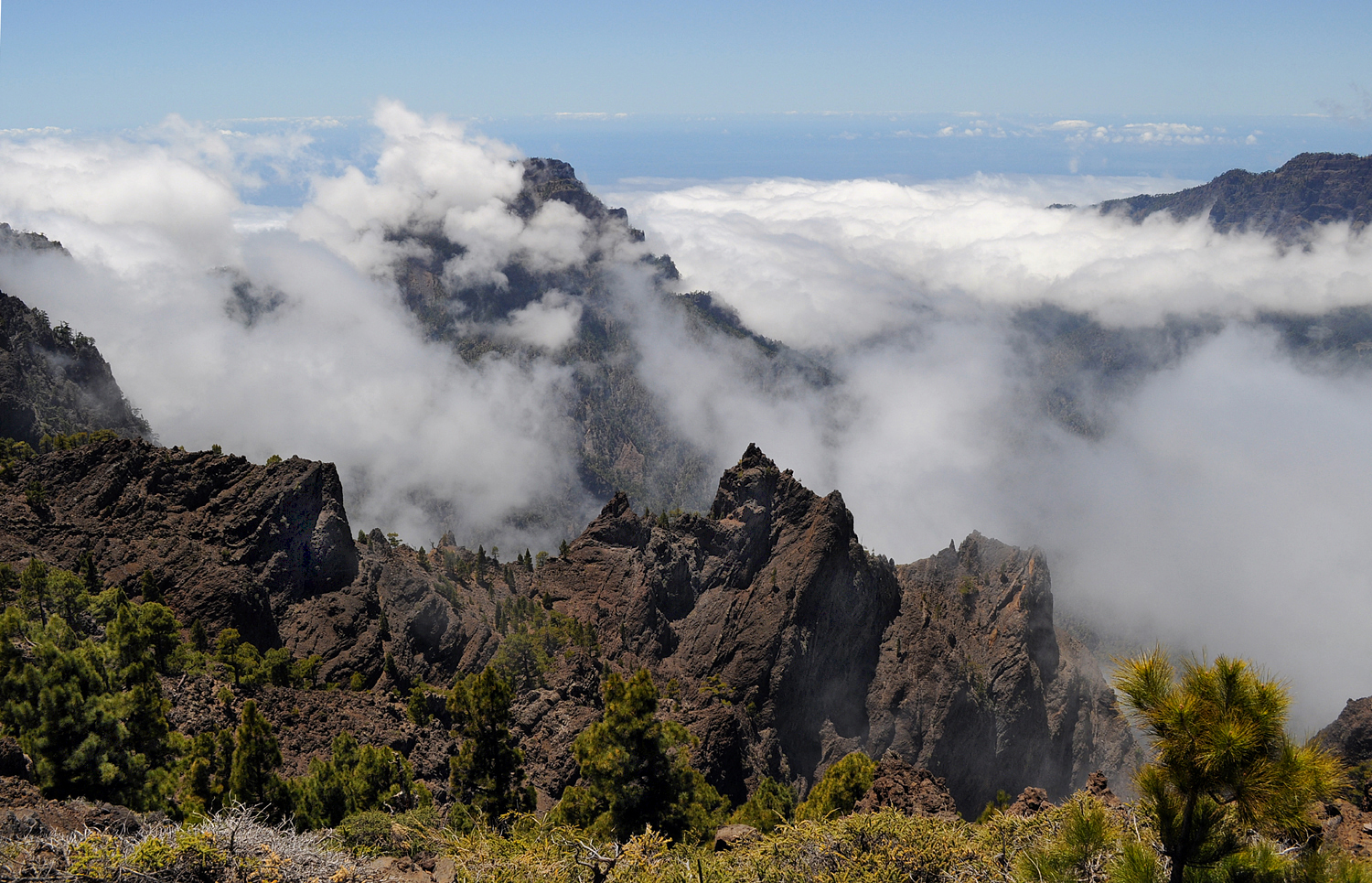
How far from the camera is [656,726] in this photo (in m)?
37.4

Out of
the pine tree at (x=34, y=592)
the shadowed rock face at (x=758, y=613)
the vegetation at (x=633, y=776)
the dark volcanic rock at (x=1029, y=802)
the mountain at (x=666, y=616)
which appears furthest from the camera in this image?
the shadowed rock face at (x=758, y=613)

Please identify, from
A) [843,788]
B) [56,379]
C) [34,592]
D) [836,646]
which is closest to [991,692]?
[836,646]

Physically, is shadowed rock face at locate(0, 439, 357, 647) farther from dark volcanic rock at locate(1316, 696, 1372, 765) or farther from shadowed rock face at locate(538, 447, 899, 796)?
dark volcanic rock at locate(1316, 696, 1372, 765)

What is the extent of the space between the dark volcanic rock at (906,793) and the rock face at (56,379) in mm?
113651

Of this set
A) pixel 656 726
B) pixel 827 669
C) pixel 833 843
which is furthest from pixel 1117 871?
pixel 827 669

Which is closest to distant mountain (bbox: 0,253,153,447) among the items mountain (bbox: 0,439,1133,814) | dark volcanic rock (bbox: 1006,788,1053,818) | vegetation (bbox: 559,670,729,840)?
mountain (bbox: 0,439,1133,814)

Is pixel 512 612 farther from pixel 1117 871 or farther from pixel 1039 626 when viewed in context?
pixel 1117 871

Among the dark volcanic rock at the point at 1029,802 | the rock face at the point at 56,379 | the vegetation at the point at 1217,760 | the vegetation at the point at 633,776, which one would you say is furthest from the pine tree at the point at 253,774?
the rock face at the point at 56,379

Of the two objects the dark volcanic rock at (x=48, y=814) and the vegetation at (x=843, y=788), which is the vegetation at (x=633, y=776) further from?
the dark volcanic rock at (x=48, y=814)

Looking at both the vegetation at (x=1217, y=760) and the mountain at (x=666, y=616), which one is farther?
the mountain at (x=666, y=616)

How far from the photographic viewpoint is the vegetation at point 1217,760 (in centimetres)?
1170

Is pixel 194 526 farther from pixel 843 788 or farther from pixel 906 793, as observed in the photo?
pixel 906 793

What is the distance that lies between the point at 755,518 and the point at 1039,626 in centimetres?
3253

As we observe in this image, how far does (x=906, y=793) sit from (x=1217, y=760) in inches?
1241
